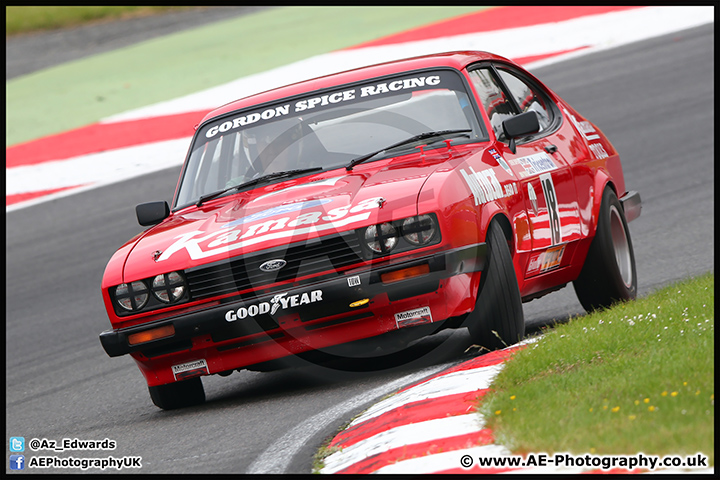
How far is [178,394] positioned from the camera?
5.70 metres

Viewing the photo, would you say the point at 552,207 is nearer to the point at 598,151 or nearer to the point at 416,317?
the point at 598,151

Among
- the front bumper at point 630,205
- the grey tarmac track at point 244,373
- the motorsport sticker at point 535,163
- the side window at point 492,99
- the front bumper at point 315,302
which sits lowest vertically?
the grey tarmac track at point 244,373

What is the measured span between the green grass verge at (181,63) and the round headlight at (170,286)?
11.7 meters

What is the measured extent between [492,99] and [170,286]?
2.31 meters

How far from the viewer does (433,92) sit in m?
6.16

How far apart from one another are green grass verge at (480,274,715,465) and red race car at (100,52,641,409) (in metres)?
0.60

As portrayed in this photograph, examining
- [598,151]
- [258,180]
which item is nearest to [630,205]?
[598,151]

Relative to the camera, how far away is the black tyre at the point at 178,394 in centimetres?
564

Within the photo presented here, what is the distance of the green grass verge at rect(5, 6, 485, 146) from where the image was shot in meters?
17.4

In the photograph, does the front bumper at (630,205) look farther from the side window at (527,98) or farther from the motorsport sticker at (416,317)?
the motorsport sticker at (416,317)

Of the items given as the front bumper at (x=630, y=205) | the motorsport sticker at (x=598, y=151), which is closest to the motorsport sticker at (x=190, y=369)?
the motorsport sticker at (x=598, y=151)

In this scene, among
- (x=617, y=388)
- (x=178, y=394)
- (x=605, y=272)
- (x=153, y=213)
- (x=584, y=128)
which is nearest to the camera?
(x=617, y=388)

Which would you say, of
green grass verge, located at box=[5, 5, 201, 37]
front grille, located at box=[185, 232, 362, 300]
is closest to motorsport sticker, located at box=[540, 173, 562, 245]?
front grille, located at box=[185, 232, 362, 300]
